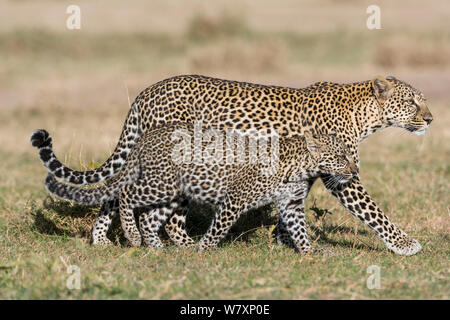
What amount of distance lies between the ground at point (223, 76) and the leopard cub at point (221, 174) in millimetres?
474

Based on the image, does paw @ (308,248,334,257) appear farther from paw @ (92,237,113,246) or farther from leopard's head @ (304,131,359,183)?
paw @ (92,237,113,246)

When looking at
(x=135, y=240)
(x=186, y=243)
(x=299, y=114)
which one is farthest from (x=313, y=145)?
(x=135, y=240)

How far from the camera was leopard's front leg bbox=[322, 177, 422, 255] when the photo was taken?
25.1ft

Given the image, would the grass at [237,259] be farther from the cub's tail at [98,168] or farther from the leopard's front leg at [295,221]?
the cub's tail at [98,168]

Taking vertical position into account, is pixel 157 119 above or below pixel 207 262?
above

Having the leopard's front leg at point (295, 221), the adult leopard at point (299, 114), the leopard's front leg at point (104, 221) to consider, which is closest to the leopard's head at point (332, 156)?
the adult leopard at point (299, 114)

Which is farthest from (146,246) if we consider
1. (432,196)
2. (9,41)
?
(9,41)

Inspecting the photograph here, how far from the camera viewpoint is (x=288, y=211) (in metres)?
7.81

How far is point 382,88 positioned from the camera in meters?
7.85

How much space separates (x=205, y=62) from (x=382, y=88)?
1563cm

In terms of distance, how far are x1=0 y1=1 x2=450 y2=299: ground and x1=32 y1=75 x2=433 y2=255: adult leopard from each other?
0.44 m

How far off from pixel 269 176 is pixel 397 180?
428cm

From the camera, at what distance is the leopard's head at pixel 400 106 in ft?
25.8
